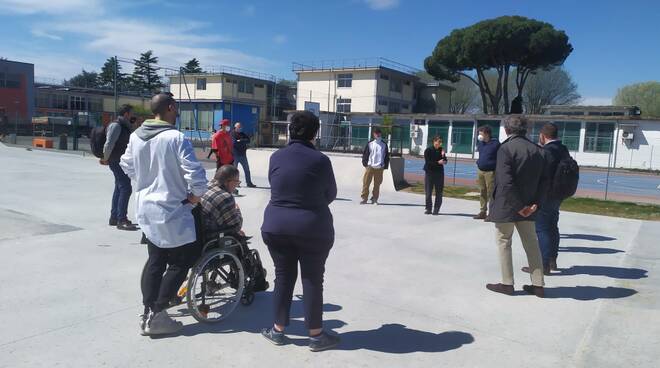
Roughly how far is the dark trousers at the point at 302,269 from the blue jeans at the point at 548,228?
136 inches

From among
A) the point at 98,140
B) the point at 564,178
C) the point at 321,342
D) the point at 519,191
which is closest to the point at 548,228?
the point at 564,178

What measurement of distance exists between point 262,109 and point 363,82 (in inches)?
619

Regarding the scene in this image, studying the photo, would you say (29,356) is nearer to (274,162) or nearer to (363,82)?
(274,162)

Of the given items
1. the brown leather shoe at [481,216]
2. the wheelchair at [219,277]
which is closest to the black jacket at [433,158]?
the brown leather shoe at [481,216]

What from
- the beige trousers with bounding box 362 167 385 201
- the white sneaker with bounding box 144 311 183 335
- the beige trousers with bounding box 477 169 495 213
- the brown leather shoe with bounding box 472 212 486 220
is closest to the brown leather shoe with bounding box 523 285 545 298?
the white sneaker with bounding box 144 311 183 335

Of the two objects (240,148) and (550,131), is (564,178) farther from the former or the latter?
(240,148)

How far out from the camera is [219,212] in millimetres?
4129

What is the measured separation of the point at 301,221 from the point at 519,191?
2523 millimetres

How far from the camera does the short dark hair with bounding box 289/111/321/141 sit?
3566 millimetres

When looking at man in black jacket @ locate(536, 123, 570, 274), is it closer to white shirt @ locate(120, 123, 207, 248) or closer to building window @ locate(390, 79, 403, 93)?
white shirt @ locate(120, 123, 207, 248)

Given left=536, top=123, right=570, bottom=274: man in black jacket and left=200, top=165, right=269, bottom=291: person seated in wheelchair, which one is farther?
left=536, top=123, right=570, bottom=274: man in black jacket

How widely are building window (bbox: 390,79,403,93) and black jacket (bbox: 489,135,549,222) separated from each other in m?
54.2

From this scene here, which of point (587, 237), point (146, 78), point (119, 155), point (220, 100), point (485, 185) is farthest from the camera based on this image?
point (146, 78)

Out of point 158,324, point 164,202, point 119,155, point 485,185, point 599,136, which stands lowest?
point 158,324
